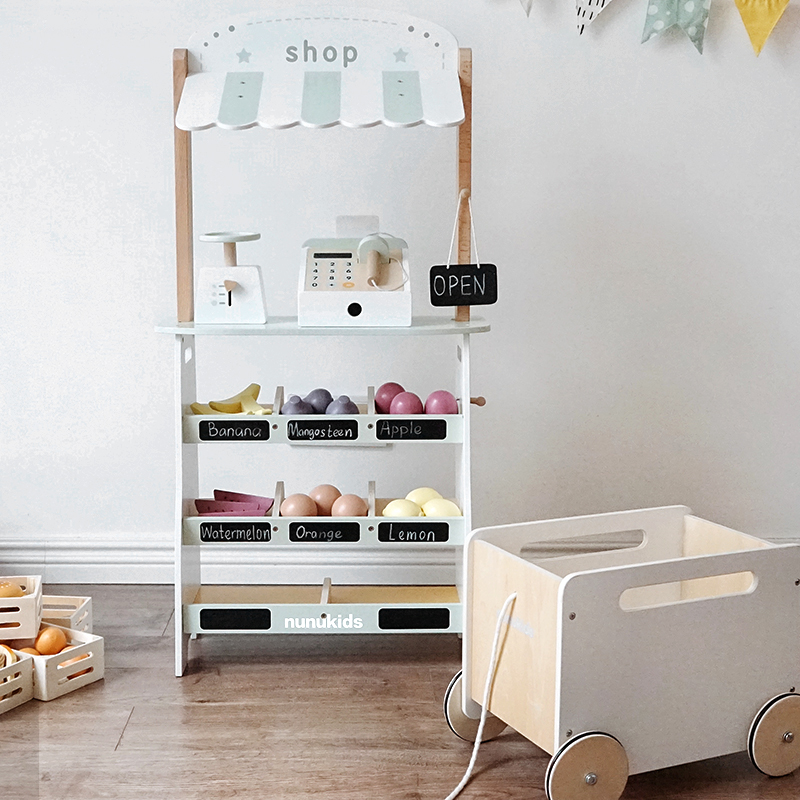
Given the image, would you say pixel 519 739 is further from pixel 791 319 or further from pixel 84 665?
pixel 791 319

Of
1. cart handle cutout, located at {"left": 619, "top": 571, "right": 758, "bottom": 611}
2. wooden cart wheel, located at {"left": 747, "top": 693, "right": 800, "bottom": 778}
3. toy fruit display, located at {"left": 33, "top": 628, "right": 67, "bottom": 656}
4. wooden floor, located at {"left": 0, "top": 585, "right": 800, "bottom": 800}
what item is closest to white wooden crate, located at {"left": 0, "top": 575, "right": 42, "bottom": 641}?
toy fruit display, located at {"left": 33, "top": 628, "right": 67, "bottom": 656}

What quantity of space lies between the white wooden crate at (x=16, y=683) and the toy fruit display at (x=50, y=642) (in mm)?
44

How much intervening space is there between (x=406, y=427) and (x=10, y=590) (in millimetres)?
856

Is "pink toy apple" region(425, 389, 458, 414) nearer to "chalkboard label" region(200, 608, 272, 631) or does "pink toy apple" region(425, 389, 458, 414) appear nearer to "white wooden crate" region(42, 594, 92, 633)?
"chalkboard label" region(200, 608, 272, 631)

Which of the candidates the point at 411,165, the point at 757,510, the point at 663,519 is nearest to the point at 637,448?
the point at 757,510

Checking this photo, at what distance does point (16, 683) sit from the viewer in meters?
1.89

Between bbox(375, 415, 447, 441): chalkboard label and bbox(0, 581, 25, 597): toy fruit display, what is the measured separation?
31.1 inches

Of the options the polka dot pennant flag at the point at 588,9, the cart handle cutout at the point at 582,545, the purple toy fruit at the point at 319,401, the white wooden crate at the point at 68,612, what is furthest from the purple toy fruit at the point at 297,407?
the polka dot pennant flag at the point at 588,9

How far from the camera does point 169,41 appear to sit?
2469 millimetres

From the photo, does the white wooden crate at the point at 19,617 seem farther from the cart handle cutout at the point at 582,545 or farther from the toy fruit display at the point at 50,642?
the cart handle cutout at the point at 582,545

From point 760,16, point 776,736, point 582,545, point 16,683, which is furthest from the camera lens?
point 582,545

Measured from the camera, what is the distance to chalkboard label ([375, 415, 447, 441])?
2045mm

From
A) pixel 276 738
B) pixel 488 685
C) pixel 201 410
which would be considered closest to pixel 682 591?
pixel 488 685

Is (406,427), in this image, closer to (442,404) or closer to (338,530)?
(442,404)
